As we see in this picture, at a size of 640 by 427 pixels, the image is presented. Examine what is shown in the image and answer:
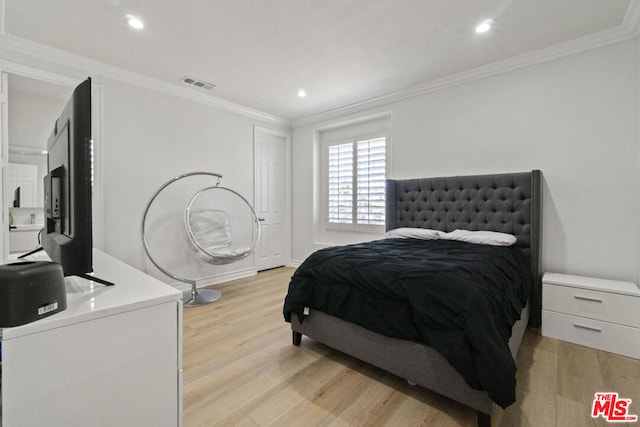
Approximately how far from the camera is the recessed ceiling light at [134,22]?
2203mm

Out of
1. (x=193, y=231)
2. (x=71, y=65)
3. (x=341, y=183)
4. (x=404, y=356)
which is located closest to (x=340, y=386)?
(x=404, y=356)

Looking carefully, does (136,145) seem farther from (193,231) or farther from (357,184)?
(357,184)

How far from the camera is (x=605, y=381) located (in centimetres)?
179

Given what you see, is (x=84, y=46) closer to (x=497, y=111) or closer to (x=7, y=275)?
(x=7, y=275)

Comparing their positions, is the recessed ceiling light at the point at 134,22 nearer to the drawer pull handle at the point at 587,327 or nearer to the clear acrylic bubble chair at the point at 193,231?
the clear acrylic bubble chair at the point at 193,231

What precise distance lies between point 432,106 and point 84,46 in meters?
3.59

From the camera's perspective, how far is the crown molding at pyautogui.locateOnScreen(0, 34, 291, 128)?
249 cm

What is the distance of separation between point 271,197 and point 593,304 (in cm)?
397

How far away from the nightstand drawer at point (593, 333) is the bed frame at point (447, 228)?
0.19 m

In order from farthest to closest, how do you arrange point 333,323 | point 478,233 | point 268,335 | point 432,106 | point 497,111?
point 432,106
point 497,111
point 478,233
point 268,335
point 333,323

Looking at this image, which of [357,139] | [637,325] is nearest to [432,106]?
[357,139]

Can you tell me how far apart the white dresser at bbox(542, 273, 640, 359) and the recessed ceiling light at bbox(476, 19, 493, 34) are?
2.15m

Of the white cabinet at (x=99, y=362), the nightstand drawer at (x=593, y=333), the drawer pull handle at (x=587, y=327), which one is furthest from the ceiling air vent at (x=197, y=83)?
the drawer pull handle at (x=587, y=327)

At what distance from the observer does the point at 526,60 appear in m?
2.77
